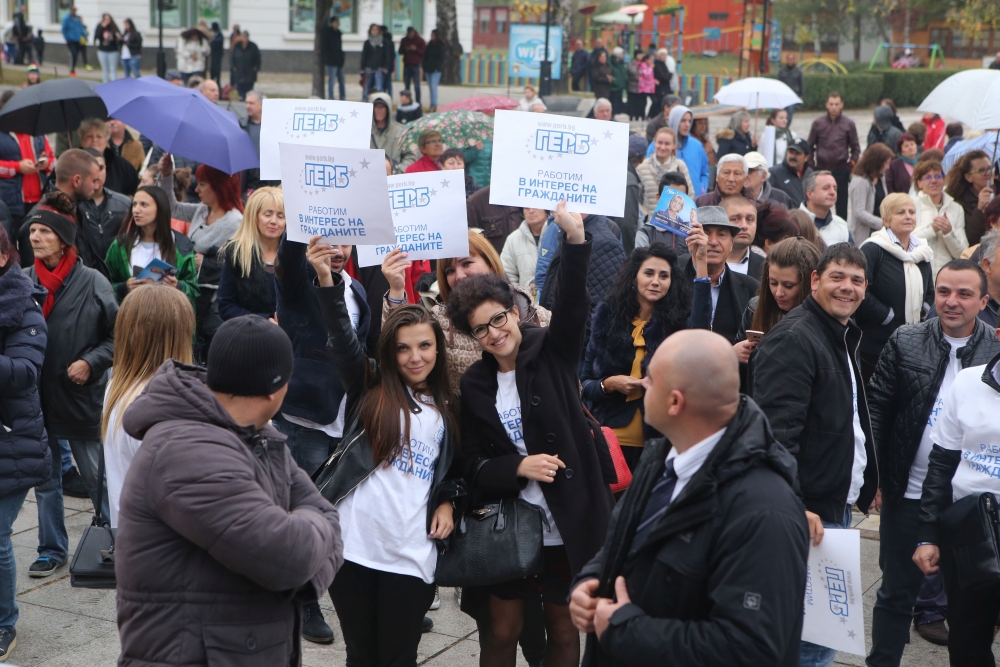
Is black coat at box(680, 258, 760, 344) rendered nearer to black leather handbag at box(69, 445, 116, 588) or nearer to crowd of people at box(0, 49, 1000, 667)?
crowd of people at box(0, 49, 1000, 667)

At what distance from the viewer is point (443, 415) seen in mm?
3873

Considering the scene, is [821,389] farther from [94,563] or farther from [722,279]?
[94,563]

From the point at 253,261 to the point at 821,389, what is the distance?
3.21 metres

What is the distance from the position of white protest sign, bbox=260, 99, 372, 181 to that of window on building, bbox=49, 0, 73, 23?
33627mm

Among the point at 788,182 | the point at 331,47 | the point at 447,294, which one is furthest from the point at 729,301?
the point at 331,47

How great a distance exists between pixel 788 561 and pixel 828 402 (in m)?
1.59

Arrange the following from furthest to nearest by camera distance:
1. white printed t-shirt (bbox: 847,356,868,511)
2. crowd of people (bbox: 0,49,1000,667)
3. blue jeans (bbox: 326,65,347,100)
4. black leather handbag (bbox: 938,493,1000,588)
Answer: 1. blue jeans (bbox: 326,65,347,100)
2. white printed t-shirt (bbox: 847,356,868,511)
3. black leather handbag (bbox: 938,493,1000,588)
4. crowd of people (bbox: 0,49,1000,667)

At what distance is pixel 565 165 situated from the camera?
16.2 feet

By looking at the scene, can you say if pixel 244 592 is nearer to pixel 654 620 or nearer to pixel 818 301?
pixel 654 620

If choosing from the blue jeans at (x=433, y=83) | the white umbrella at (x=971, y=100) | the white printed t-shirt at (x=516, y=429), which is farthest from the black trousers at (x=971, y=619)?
the blue jeans at (x=433, y=83)

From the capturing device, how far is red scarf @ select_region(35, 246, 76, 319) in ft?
17.9

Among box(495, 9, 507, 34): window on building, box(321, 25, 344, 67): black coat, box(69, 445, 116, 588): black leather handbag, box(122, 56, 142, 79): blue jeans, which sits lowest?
box(69, 445, 116, 588): black leather handbag

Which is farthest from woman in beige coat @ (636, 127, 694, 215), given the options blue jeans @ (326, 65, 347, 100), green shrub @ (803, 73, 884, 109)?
green shrub @ (803, 73, 884, 109)

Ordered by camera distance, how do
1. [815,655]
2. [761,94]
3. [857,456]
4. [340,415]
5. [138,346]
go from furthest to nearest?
[761,94]
[340,415]
[138,346]
[857,456]
[815,655]
